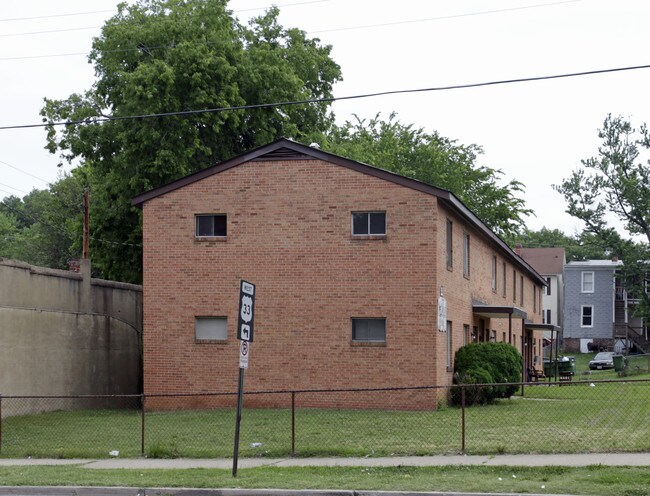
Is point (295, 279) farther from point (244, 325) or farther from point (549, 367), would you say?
point (549, 367)

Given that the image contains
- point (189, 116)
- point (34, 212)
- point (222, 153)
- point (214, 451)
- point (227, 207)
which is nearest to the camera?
point (214, 451)

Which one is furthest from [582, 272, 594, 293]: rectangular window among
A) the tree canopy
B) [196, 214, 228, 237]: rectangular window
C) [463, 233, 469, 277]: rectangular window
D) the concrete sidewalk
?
the concrete sidewalk

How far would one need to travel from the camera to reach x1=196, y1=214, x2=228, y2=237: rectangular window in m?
29.7

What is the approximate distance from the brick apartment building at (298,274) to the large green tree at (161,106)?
28.3ft

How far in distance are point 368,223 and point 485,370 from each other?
18.5 feet

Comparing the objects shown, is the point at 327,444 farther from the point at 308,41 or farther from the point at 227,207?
the point at 308,41

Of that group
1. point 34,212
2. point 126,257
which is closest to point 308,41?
point 126,257

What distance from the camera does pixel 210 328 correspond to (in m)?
29.6

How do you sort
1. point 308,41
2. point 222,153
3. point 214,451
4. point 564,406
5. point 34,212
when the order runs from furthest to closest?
point 34,212 → point 308,41 → point 222,153 → point 564,406 → point 214,451

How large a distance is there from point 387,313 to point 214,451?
10336 millimetres

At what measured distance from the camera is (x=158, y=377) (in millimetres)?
29656

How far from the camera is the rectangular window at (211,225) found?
29.7m

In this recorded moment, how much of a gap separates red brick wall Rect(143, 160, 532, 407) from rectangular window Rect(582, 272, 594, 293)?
58.0m

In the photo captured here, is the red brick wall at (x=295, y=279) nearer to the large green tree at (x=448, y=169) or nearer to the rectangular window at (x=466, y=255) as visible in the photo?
the rectangular window at (x=466, y=255)
